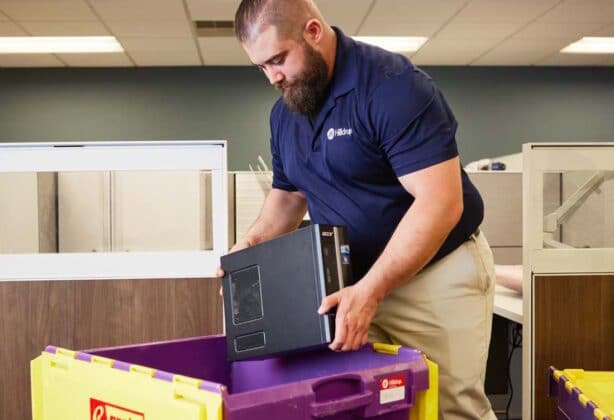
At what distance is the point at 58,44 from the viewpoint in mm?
4859

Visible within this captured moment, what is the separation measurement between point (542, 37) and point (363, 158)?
4.36 meters

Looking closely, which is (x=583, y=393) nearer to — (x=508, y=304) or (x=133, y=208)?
(x=508, y=304)

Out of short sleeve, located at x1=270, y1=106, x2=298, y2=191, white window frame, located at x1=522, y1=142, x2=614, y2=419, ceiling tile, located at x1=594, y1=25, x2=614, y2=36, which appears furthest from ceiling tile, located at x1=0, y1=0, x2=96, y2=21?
ceiling tile, located at x1=594, y1=25, x2=614, y2=36

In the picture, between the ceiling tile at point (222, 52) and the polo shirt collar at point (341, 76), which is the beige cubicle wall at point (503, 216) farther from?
the ceiling tile at point (222, 52)

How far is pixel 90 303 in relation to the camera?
1.60m

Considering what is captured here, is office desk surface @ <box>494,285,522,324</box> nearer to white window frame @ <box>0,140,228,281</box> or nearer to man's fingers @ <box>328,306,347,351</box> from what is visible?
white window frame @ <box>0,140,228,281</box>

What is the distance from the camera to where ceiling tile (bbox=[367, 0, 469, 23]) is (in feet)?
13.1

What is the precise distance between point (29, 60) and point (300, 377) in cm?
517

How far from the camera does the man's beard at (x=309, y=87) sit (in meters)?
1.06

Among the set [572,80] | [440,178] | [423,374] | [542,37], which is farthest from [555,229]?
[572,80]

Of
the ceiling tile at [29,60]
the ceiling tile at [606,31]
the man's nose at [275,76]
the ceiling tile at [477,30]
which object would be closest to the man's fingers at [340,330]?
the man's nose at [275,76]

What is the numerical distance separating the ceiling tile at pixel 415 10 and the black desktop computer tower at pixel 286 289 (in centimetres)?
337

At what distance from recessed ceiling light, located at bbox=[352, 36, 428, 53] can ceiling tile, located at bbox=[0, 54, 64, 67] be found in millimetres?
2667

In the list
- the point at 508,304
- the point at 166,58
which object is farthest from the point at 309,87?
the point at 166,58
